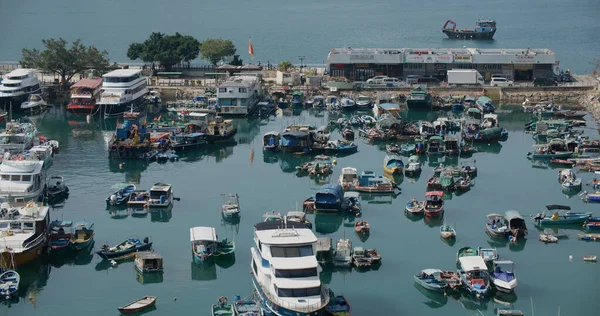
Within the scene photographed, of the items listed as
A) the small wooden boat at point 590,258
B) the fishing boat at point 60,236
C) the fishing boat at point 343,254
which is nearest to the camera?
the fishing boat at point 343,254

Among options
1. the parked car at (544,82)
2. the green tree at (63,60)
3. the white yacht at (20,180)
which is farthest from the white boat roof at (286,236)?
the green tree at (63,60)

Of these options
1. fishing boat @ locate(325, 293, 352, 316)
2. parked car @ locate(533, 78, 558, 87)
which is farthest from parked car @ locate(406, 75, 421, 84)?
fishing boat @ locate(325, 293, 352, 316)

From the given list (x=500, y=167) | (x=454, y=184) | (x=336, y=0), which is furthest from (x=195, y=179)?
(x=336, y=0)

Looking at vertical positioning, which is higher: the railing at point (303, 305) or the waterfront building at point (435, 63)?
the waterfront building at point (435, 63)

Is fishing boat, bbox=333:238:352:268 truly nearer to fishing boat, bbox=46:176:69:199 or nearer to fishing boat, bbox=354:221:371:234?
fishing boat, bbox=354:221:371:234

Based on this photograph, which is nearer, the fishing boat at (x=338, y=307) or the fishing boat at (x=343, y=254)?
the fishing boat at (x=338, y=307)

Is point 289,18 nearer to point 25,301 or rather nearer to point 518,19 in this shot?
point 518,19

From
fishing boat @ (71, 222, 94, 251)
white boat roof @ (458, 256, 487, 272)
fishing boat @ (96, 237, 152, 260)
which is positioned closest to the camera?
white boat roof @ (458, 256, 487, 272)

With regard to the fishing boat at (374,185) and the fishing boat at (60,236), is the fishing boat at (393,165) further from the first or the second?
the fishing boat at (60,236)
